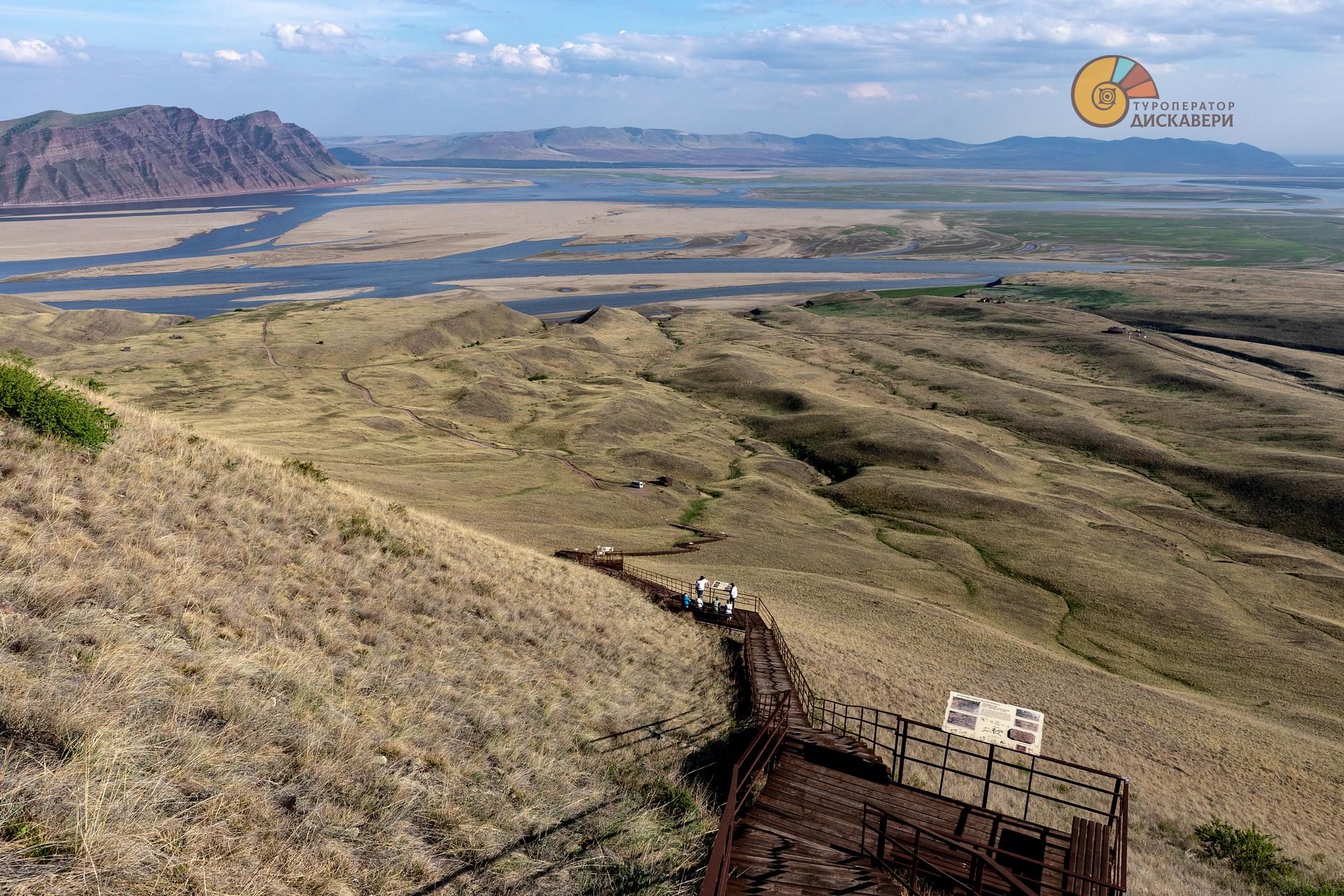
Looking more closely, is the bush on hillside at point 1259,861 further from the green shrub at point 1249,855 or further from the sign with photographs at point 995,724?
the sign with photographs at point 995,724

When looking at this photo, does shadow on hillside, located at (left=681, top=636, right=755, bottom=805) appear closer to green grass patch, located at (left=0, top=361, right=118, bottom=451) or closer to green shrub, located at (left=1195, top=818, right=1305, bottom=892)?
green shrub, located at (left=1195, top=818, right=1305, bottom=892)

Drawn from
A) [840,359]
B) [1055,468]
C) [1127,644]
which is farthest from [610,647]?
[840,359]

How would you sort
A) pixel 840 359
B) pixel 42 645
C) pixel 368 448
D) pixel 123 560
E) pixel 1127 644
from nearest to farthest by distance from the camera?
pixel 42 645, pixel 123 560, pixel 1127 644, pixel 368 448, pixel 840 359

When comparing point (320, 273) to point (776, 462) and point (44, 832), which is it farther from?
point (44, 832)

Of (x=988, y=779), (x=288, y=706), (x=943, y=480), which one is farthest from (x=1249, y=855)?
(x=943, y=480)

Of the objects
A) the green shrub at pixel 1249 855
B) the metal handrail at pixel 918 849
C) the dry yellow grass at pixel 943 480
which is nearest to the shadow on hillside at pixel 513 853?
the metal handrail at pixel 918 849

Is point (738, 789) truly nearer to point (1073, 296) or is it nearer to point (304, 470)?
point (304, 470)
